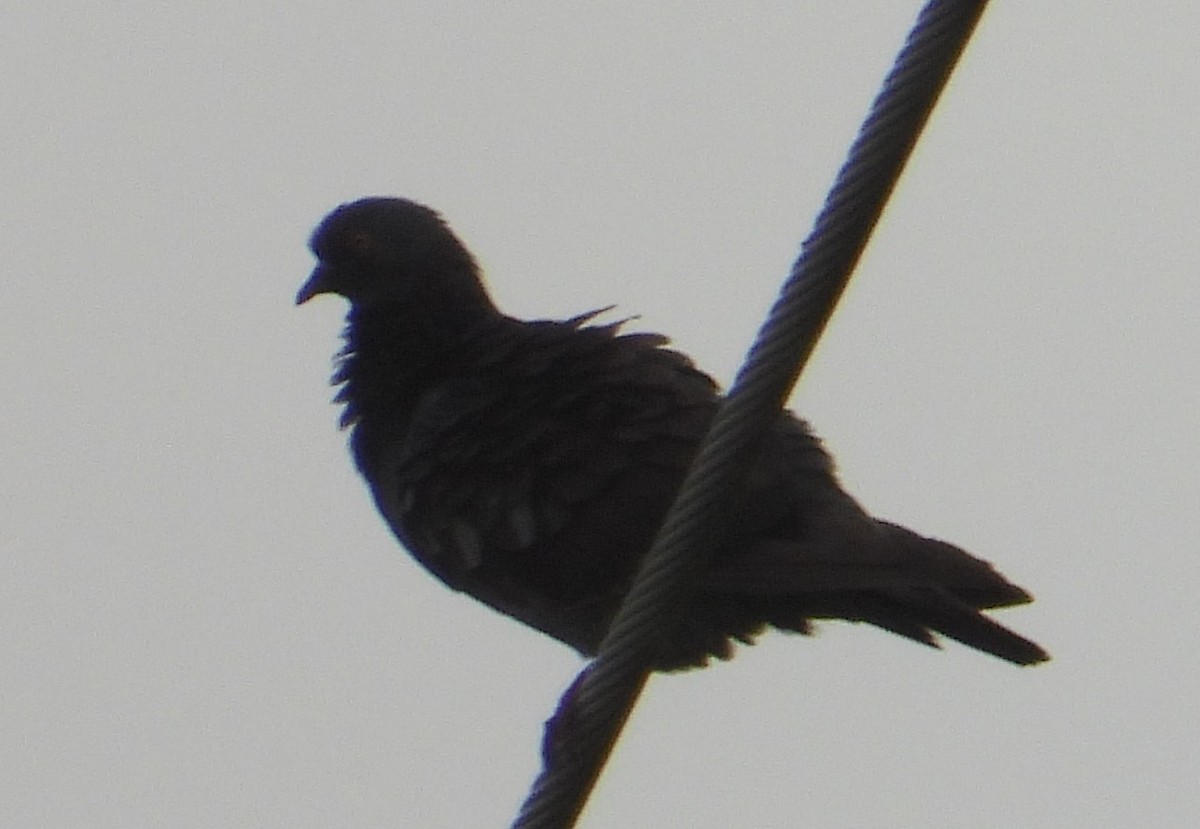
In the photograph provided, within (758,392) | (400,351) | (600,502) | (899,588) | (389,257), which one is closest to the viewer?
(758,392)

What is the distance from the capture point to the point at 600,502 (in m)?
4.78

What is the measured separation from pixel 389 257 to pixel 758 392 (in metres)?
3.19

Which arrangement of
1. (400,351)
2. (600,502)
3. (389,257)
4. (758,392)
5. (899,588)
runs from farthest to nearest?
(389,257) < (400,351) < (600,502) < (899,588) < (758,392)

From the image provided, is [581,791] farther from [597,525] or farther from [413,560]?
[413,560]

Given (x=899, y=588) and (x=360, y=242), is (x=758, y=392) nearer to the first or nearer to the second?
(x=899, y=588)

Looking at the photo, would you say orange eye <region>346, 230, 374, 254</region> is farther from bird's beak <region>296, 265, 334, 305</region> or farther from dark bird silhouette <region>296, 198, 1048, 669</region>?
dark bird silhouette <region>296, 198, 1048, 669</region>

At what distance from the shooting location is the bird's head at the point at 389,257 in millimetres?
5984

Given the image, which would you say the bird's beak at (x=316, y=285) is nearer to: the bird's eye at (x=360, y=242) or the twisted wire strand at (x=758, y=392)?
the bird's eye at (x=360, y=242)

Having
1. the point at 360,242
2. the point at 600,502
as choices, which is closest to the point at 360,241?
the point at 360,242

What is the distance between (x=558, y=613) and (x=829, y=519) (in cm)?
75

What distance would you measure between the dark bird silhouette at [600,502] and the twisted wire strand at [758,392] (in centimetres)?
106

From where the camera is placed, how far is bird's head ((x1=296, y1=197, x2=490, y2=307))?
5.98 metres

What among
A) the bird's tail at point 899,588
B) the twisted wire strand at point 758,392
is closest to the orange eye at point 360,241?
the bird's tail at point 899,588

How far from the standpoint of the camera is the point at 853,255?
300 cm
